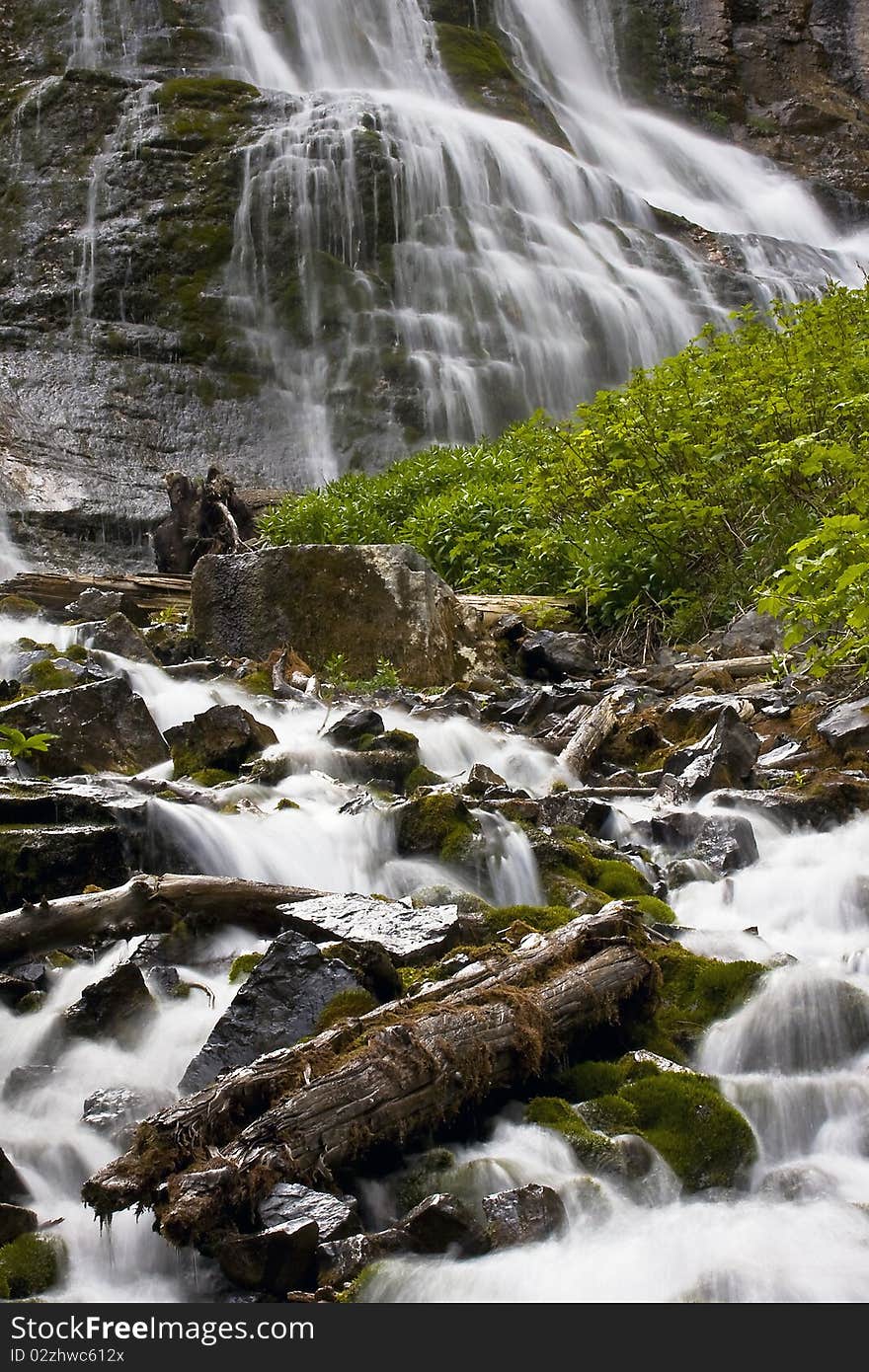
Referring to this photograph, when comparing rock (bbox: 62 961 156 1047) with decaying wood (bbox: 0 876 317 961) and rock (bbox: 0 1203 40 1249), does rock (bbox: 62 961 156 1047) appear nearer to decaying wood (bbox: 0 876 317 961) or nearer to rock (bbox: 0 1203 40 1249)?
decaying wood (bbox: 0 876 317 961)

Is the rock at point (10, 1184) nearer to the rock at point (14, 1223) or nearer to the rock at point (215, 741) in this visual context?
the rock at point (14, 1223)

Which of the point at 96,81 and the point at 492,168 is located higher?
the point at 96,81

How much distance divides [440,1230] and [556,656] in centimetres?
730

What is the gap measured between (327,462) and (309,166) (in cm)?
556

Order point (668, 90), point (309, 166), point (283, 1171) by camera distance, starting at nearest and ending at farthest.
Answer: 1. point (283, 1171)
2. point (309, 166)
3. point (668, 90)

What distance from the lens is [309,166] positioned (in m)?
20.7

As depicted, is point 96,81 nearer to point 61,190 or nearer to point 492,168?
point 61,190

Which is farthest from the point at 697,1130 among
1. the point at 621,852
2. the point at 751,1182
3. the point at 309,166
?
the point at 309,166

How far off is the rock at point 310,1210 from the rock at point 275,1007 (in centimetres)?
66

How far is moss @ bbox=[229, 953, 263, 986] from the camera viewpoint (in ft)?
14.7

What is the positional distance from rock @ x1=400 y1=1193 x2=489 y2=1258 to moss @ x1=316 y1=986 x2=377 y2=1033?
2.36 ft

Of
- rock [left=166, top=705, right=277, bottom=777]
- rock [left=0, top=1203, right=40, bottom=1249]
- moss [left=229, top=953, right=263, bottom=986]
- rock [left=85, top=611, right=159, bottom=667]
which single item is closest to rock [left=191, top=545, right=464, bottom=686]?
rock [left=85, top=611, right=159, bottom=667]

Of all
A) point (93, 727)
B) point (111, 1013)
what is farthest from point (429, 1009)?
point (93, 727)

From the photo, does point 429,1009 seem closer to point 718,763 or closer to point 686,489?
point 718,763
